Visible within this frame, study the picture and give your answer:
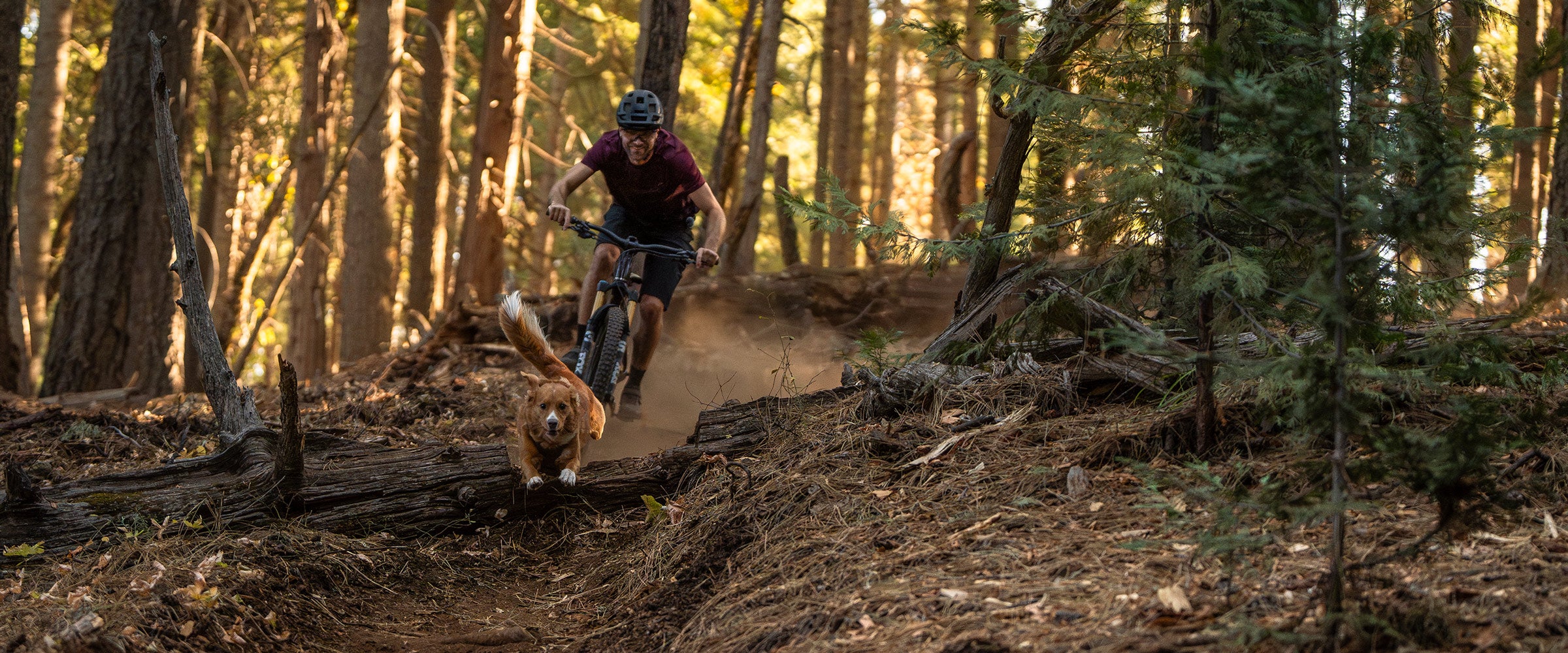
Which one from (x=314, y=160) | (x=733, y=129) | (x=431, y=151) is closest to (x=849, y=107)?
(x=733, y=129)

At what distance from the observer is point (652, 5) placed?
421 inches

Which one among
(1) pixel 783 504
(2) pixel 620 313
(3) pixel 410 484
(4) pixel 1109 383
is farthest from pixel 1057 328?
(3) pixel 410 484

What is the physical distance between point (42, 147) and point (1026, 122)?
37.0 ft

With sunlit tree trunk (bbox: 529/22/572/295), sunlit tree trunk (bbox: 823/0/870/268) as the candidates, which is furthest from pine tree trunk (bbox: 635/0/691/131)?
sunlit tree trunk (bbox: 529/22/572/295)

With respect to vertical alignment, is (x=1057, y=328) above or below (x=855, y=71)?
below

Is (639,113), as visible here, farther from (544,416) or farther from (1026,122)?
(1026,122)

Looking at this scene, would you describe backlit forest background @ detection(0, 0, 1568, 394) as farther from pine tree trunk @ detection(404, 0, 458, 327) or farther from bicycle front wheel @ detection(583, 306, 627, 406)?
bicycle front wheel @ detection(583, 306, 627, 406)

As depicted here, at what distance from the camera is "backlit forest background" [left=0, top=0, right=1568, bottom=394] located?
15.2 ft

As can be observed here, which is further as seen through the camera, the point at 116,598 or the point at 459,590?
the point at 459,590

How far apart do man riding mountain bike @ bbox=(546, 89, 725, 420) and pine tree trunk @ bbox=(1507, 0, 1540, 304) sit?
4386 millimetres

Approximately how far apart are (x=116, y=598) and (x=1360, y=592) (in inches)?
Answer: 172

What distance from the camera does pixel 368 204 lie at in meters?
14.5

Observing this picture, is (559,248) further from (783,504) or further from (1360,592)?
(1360,592)

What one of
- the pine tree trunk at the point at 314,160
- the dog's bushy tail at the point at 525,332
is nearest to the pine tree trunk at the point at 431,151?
the pine tree trunk at the point at 314,160
